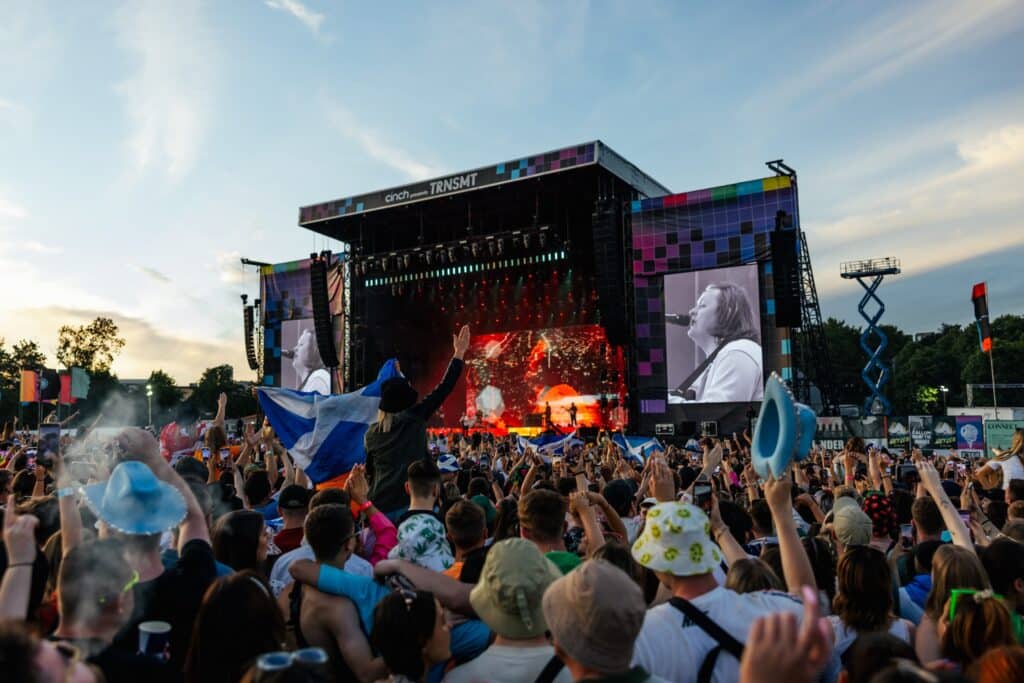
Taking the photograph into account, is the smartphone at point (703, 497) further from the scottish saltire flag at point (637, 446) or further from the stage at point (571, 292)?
the stage at point (571, 292)

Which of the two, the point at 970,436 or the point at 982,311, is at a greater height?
the point at 982,311

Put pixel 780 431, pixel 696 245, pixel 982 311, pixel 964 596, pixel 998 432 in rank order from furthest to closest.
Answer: pixel 696 245
pixel 982 311
pixel 998 432
pixel 780 431
pixel 964 596

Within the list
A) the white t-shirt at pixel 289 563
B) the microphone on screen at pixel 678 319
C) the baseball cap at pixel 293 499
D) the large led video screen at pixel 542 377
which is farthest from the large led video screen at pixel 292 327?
the white t-shirt at pixel 289 563

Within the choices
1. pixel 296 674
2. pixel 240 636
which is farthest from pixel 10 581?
pixel 296 674

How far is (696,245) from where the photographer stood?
23.2 meters

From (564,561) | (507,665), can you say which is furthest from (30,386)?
(507,665)

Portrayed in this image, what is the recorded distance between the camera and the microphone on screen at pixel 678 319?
75.8 feet

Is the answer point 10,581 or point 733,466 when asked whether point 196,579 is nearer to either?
point 10,581

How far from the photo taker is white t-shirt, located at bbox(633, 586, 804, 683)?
7.73 feet

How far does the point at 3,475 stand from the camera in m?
5.89

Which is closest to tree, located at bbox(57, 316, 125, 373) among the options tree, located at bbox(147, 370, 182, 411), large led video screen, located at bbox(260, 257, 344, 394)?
tree, located at bbox(147, 370, 182, 411)

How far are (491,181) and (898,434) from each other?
14.7 metres

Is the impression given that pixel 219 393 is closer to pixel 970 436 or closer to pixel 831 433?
pixel 831 433

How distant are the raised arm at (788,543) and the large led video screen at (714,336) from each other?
2008cm
